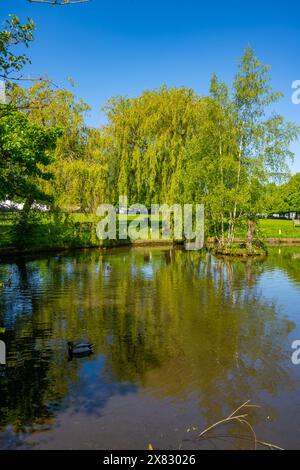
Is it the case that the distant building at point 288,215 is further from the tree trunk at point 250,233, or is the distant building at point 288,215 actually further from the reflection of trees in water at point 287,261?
the tree trunk at point 250,233

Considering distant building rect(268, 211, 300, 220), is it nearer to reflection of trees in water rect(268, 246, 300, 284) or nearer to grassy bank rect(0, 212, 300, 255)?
reflection of trees in water rect(268, 246, 300, 284)

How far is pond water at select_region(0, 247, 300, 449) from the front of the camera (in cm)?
824

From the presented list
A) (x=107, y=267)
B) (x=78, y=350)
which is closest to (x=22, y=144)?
(x=78, y=350)

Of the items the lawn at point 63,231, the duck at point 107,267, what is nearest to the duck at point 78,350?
the duck at point 107,267

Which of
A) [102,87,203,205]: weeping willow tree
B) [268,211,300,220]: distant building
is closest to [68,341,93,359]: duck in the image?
[102,87,203,205]: weeping willow tree

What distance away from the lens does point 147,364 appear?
11.6 meters

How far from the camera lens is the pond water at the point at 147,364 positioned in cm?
824

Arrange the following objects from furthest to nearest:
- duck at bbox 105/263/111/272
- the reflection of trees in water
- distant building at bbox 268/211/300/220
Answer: distant building at bbox 268/211/300/220 < duck at bbox 105/263/111/272 < the reflection of trees in water

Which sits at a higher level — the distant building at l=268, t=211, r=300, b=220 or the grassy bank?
the distant building at l=268, t=211, r=300, b=220

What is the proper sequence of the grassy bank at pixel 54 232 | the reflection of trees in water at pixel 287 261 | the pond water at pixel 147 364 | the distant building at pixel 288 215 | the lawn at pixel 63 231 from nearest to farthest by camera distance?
the pond water at pixel 147 364, the reflection of trees in water at pixel 287 261, the grassy bank at pixel 54 232, the lawn at pixel 63 231, the distant building at pixel 288 215

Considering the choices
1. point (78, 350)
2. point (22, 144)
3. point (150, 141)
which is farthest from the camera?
point (150, 141)

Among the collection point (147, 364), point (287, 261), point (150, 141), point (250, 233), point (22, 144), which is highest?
point (150, 141)

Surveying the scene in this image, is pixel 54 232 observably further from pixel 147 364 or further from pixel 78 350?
pixel 147 364
